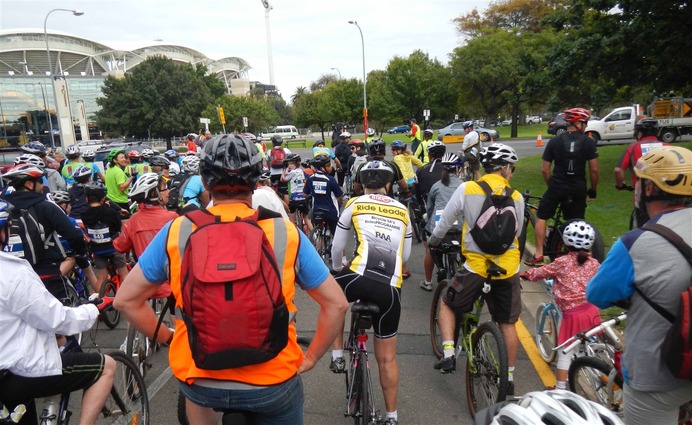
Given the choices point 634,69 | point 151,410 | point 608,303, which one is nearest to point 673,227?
point 608,303

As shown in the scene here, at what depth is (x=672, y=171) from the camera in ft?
6.98

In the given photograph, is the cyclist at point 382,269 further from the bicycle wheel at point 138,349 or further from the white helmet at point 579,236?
the bicycle wheel at point 138,349

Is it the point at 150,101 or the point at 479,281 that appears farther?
the point at 150,101

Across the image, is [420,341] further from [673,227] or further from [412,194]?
[412,194]

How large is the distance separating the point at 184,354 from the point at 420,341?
371 centimetres

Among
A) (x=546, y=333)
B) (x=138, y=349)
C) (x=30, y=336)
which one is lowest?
(x=546, y=333)

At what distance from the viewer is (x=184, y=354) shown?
1.89 m

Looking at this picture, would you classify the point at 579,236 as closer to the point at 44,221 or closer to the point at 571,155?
the point at 571,155

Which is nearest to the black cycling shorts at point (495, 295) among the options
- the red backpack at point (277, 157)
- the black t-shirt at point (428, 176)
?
the black t-shirt at point (428, 176)

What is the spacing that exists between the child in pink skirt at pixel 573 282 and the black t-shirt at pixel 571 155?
2.74 metres

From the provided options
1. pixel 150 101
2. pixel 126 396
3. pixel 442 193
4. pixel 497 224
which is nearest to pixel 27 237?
pixel 126 396

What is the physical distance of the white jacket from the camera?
92.2 inches

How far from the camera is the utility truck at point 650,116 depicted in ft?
76.8

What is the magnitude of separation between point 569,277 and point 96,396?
3606 mm
